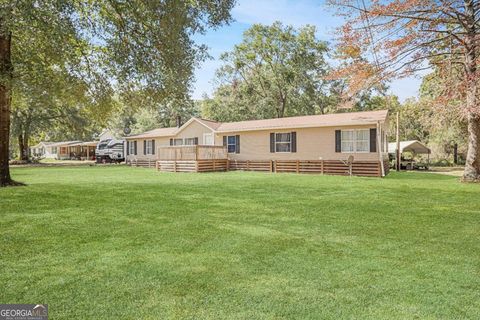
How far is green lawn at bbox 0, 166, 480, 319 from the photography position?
2.67 metres

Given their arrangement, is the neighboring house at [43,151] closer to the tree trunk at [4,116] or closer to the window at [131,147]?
the window at [131,147]

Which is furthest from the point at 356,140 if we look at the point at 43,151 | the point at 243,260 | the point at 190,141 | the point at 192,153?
the point at 43,151

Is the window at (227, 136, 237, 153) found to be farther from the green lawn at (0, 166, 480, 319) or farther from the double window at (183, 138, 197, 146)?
the green lawn at (0, 166, 480, 319)

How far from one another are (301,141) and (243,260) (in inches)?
586

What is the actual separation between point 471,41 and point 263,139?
11.7m

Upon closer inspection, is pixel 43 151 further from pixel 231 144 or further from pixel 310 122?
pixel 310 122

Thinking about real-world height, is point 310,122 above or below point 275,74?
below

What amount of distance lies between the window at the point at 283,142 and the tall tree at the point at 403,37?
7.20 metres

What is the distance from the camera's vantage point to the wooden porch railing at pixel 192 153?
18156mm

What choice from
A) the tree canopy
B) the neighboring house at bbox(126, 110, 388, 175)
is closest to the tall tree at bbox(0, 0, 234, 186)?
the neighboring house at bbox(126, 110, 388, 175)

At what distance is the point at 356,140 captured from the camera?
16281mm

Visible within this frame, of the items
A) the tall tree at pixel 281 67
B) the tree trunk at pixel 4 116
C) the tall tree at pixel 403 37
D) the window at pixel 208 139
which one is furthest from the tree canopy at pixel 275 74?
the tree trunk at pixel 4 116

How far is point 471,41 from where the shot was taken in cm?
930

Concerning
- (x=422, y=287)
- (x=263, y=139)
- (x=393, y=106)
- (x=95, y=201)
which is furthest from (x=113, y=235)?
(x=393, y=106)
